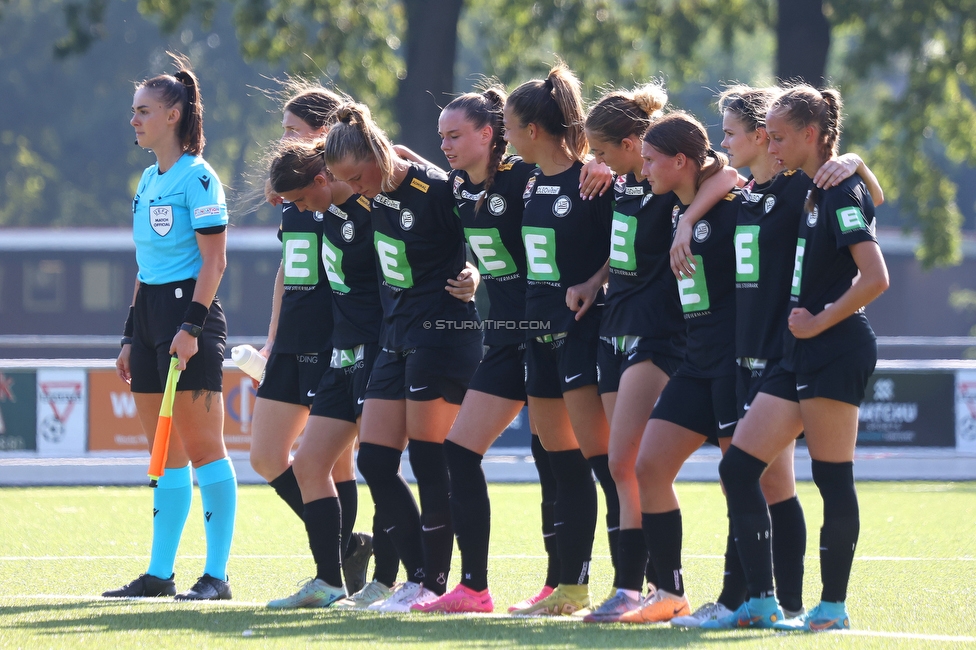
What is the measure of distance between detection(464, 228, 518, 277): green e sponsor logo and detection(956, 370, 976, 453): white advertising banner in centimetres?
903

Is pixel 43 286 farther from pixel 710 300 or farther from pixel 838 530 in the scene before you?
pixel 838 530

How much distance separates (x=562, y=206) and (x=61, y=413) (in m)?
8.49

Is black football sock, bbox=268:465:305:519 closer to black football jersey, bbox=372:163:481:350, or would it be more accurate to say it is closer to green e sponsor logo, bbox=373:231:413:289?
black football jersey, bbox=372:163:481:350

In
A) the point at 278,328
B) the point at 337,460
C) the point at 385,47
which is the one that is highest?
the point at 385,47

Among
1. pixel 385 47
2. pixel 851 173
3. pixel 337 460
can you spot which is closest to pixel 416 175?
pixel 337 460

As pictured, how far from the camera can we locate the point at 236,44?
154 feet

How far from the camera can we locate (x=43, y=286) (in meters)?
25.4

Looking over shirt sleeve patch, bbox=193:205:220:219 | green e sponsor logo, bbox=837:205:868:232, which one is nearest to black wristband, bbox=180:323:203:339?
shirt sleeve patch, bbox=193:205:220:219

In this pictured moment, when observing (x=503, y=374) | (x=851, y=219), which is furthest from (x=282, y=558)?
(x=851, y=219)

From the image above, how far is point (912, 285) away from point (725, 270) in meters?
25.0

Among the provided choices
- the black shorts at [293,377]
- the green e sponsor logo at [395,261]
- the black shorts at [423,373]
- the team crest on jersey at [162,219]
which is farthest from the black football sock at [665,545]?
the team crest on jersey at [162,219]

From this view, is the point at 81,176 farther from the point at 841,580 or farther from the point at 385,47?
the point at 841,580

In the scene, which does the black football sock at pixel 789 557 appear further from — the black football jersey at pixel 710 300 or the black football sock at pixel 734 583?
the black football jersey at pixel 710 300

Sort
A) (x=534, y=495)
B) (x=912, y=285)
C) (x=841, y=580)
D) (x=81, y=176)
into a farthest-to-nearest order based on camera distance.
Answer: (x=81, y=176) < (x=912, y=285) < (x=534, y=495) < (x=841, y=580)
